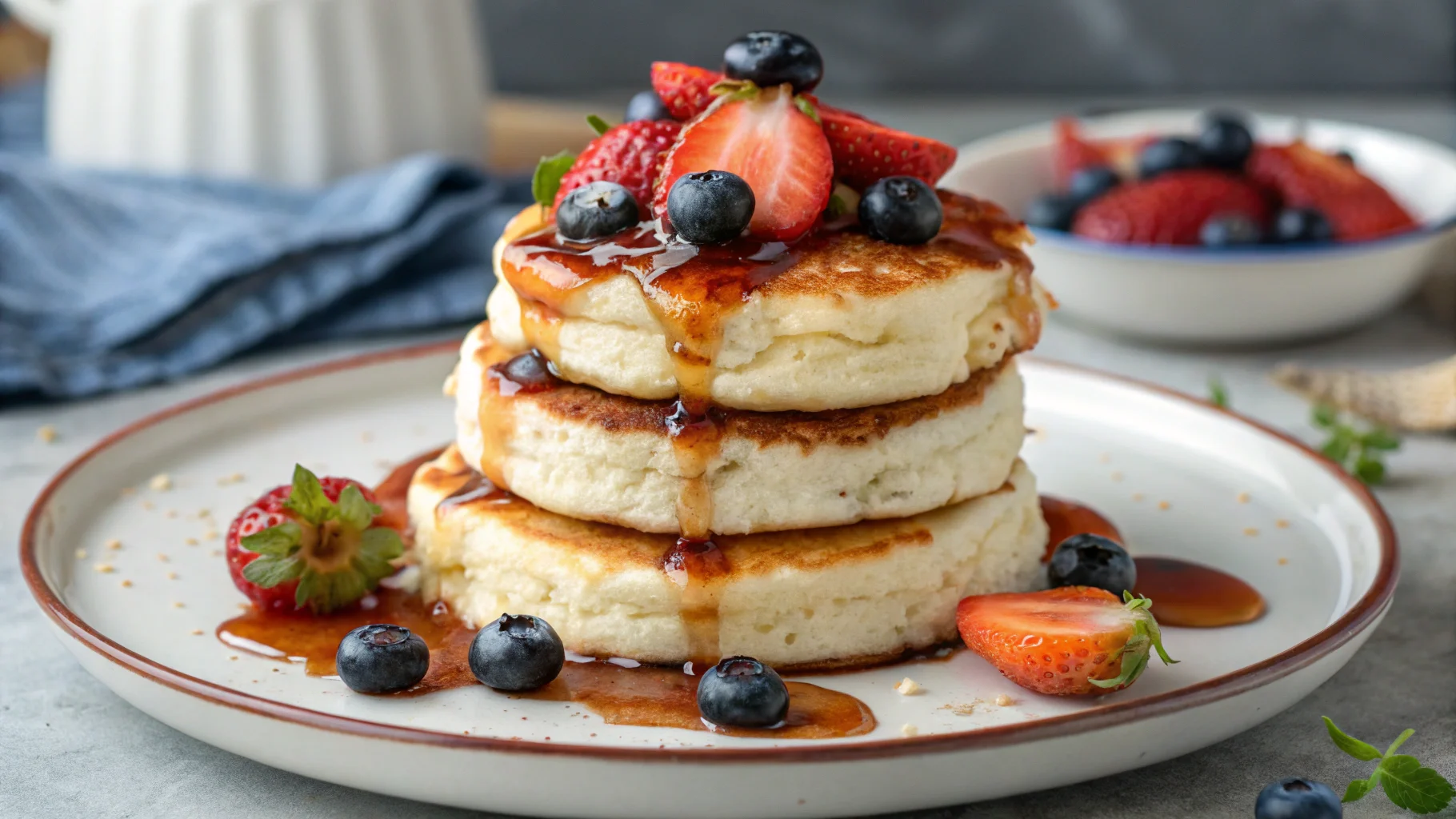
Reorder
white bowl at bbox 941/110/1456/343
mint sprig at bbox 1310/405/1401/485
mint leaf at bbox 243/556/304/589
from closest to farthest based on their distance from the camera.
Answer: mint leaf at bbox 243/556/304/589 → mint sprig at bbox 1310/405/1401/485 → white bowl at bbox 941/110/1456/343

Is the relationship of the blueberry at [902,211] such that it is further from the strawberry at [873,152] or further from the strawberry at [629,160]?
the strawberry at [629,160]

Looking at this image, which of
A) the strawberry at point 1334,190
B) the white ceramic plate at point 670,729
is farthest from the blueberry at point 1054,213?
the white ceramic plate at point 670,729

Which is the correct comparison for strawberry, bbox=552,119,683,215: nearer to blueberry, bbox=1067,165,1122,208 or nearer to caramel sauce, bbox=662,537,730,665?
caramel sauce, bbox=662,537,730,665

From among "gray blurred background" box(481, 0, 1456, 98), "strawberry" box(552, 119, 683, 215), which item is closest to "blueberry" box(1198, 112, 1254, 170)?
"strawberry" box(552, 119, 683, 215)

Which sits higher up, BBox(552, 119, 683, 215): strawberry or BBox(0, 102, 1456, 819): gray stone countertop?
BBox(552, 119, 683, 215): strawberry

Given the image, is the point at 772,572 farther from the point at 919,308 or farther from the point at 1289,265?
the point at 1289,265

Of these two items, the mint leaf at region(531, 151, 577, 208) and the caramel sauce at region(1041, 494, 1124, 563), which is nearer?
the mint leaf at region(531, 151, 577, 208)

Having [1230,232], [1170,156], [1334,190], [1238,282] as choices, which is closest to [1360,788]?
[1238,282]
